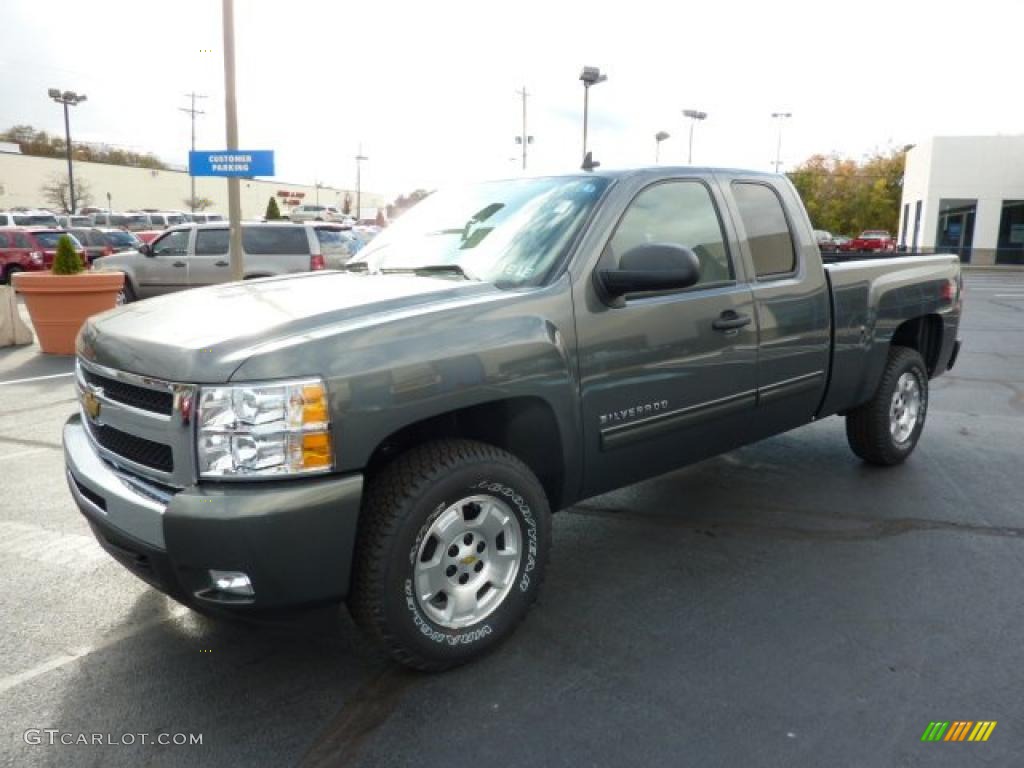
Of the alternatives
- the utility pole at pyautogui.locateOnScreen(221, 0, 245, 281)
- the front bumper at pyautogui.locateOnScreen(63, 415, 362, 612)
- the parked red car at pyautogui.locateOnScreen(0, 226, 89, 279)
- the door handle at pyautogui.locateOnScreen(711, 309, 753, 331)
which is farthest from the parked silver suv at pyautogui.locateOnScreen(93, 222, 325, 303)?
the front bumper at pyautogui.locateOnScreen(63, 415, 362, 612)

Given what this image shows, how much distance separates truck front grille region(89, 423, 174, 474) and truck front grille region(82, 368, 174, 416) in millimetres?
110

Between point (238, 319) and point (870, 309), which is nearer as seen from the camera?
point (238, 319)

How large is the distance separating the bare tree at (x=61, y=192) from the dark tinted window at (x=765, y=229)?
251ft

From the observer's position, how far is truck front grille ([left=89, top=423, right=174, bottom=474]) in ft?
9.18

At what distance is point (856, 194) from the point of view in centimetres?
6197

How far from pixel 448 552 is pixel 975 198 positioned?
4408cm

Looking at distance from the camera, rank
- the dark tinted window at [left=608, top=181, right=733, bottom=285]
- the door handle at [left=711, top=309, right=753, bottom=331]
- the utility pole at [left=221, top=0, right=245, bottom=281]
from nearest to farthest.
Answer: the dark tinted window at [left=608, top=181, right=733, bottom=285] < the door handle at [left=711, top=309, right=753, bottom=331] < the utility pole at [left=221, top=0, right=245, bottom=281]

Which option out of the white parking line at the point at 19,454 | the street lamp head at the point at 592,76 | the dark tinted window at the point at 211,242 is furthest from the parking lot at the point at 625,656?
the street lamp head at the point at 592,76

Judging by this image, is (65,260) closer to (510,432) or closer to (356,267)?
(356,267)

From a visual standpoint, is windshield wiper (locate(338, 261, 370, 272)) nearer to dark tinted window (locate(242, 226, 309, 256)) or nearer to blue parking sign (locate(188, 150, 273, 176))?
blue parking sign (locate(188, 150, 273, 176))

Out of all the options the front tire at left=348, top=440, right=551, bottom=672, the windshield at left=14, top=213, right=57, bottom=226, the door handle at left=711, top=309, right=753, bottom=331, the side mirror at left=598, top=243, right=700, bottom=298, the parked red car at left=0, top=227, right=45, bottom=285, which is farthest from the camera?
the windshield at left=14, top=213, right=57, bottom=226

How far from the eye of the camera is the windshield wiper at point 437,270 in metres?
3.59

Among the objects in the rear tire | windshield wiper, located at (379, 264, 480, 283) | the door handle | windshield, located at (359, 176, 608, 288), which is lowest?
the rear tire

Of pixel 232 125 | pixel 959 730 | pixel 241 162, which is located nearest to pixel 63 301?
pixel 241 162
